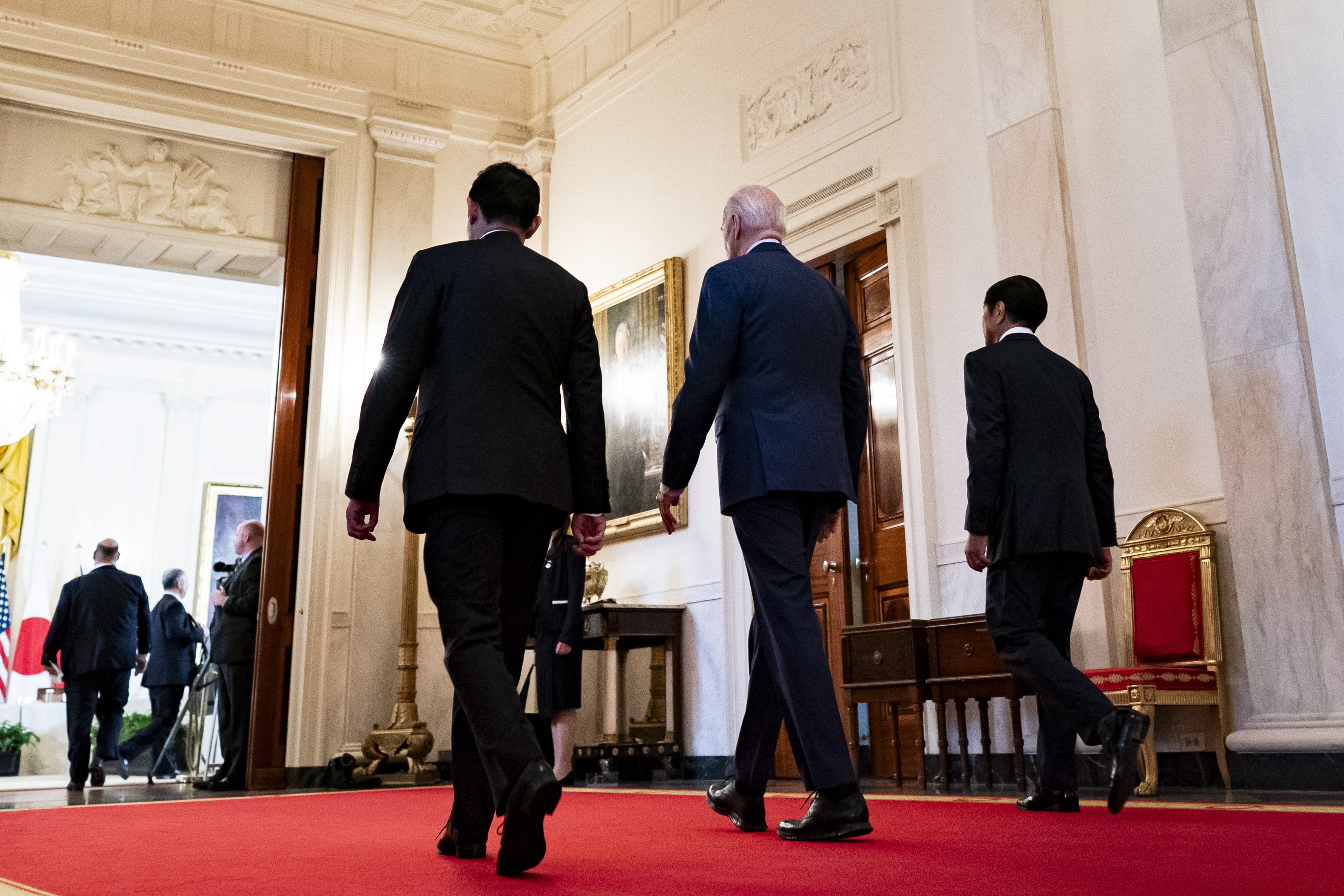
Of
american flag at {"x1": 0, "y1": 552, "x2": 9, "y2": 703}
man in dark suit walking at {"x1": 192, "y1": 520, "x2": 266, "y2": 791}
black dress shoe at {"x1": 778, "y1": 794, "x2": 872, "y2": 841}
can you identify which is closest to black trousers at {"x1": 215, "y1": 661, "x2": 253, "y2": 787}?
man in dark suit walking at {"x1": 192, "y1": 520, "x2": 266, "y2": 791}

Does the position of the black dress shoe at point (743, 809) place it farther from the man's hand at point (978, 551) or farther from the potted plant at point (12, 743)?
the potted plant at point (12, 743)

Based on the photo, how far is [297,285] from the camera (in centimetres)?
862

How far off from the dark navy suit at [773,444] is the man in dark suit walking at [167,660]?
767 centimetres

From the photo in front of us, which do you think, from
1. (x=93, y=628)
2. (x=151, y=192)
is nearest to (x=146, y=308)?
(x=151, y=192)

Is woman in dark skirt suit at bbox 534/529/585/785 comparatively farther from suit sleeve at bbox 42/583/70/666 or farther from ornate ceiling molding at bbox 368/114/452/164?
ornate ceiling molding at bbox 368/114/452/164

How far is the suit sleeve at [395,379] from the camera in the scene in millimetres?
2533

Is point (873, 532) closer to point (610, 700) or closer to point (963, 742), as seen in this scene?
point (963, 742)

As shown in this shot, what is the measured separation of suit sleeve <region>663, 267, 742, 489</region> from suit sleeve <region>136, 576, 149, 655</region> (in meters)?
6.37

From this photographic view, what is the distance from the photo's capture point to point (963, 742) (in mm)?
5031

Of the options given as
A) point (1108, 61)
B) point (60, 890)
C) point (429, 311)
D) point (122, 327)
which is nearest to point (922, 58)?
point (1108, 61)

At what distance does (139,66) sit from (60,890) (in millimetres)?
7360

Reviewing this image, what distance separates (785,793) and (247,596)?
14.6ft

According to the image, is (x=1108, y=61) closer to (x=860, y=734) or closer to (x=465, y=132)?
(x=860, y=734)

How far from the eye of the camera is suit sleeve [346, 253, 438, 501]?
2.53 metres
